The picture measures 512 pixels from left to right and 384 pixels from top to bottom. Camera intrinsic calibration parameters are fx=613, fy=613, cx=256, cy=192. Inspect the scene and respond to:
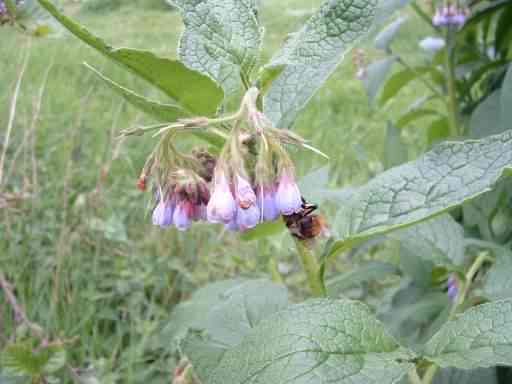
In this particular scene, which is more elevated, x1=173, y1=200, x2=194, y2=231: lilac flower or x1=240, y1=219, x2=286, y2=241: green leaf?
x1=173, y1=200, x2=194, y2=231: lilac flower

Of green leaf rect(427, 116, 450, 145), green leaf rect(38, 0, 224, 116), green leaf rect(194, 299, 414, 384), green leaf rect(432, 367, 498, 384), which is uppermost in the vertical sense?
green leaf rect(38, 0, 224, 116)

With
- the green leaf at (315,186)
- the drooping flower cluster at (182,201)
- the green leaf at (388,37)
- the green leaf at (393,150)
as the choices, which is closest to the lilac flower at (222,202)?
the drooping flower cluster at (182,201)

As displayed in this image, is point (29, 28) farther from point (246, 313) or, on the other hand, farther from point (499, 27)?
point (499, 27)

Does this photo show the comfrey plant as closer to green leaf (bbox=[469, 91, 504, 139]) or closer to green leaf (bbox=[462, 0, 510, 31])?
green leaf (bbox=[469, 91, 504, 139])

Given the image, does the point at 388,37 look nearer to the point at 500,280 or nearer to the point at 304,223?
the point at 500,280

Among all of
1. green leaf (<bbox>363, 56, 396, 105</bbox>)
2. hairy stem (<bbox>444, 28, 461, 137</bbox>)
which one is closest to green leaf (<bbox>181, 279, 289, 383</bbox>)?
hairy stem (<bbox>444, 28, 461, 137</bbox>)

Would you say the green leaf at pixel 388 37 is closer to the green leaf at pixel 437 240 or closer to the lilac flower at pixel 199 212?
the green leaf at pixel 437 240

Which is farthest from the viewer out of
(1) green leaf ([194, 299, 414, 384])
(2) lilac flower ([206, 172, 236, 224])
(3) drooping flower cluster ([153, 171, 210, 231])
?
(3) drooping flower cluster ([153, 171, 210, 231])

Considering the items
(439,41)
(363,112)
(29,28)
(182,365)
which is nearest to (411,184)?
(182,365)
